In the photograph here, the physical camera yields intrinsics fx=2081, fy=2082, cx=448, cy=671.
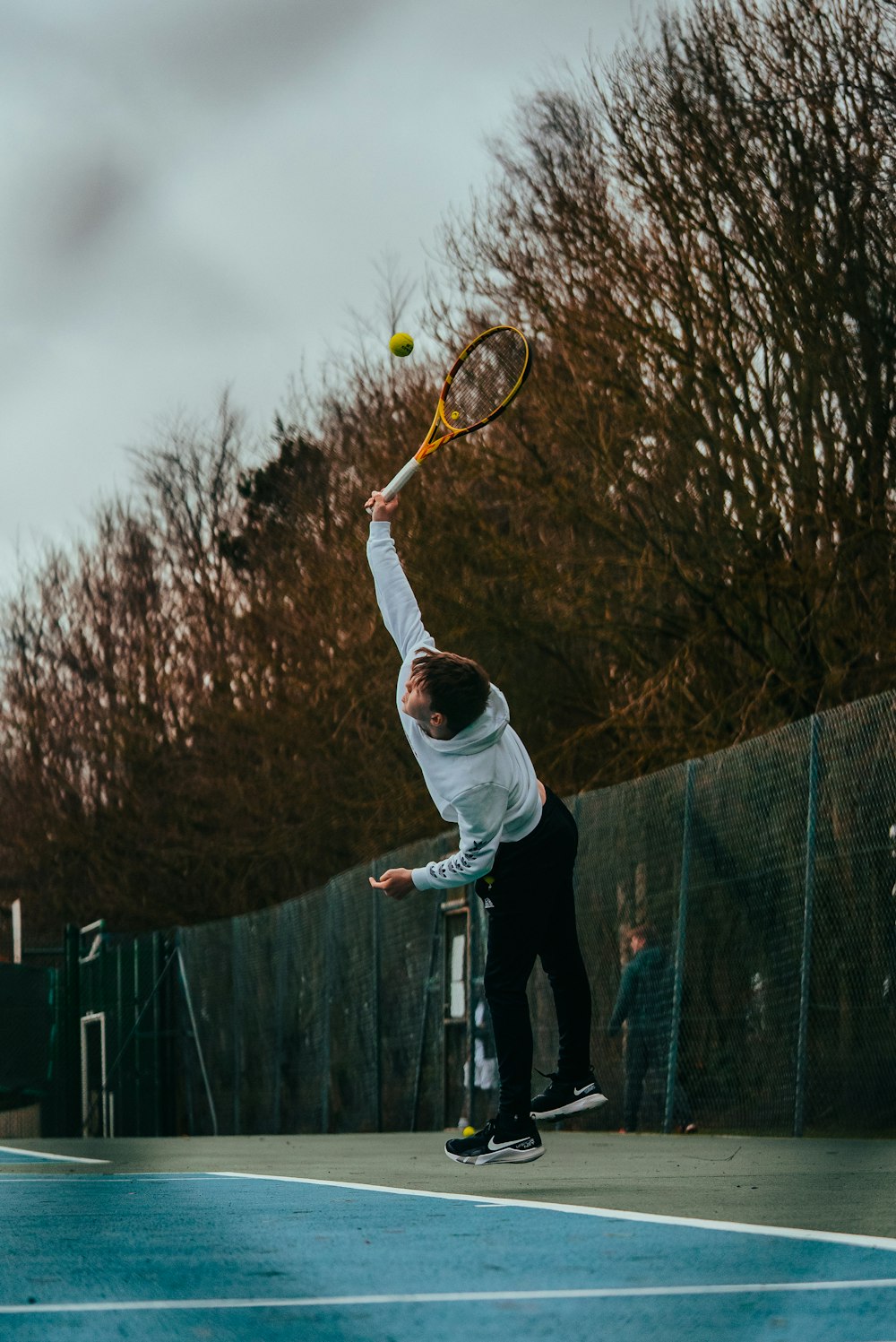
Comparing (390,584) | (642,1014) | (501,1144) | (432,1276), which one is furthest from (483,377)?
(432,1276)

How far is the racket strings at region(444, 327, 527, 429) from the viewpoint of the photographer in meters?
9.55

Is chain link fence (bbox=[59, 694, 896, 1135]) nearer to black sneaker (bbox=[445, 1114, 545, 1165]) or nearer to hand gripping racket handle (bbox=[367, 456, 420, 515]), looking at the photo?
black sneaker (bbox=[445, 1114, 545, 1165])

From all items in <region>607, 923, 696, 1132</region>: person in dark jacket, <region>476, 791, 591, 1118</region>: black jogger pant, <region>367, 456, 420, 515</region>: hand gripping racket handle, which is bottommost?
<region>607, 923, 696, 1132</region>: person in dark jacket

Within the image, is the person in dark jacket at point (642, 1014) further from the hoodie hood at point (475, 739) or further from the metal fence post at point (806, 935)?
the hoodie hood at point (475, 739)

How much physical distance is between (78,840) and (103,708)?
217cm

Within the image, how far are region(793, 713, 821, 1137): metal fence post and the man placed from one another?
4.60 meters

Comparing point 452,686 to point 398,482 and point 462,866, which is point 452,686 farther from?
point 398,482

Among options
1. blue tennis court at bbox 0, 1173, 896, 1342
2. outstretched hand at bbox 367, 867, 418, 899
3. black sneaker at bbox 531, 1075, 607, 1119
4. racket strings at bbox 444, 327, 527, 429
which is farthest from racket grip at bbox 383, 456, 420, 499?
blue tennis court at bbox 0, 1173, 896, 1342

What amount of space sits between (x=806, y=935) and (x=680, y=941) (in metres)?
1.59

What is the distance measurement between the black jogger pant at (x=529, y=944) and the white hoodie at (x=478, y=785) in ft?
0.28

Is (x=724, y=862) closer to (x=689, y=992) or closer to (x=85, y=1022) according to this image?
(x=689, y=992)

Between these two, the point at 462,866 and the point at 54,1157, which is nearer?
the point at 462,866

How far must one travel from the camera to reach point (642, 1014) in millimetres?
13477

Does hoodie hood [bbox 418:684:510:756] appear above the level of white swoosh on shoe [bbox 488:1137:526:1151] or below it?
above
